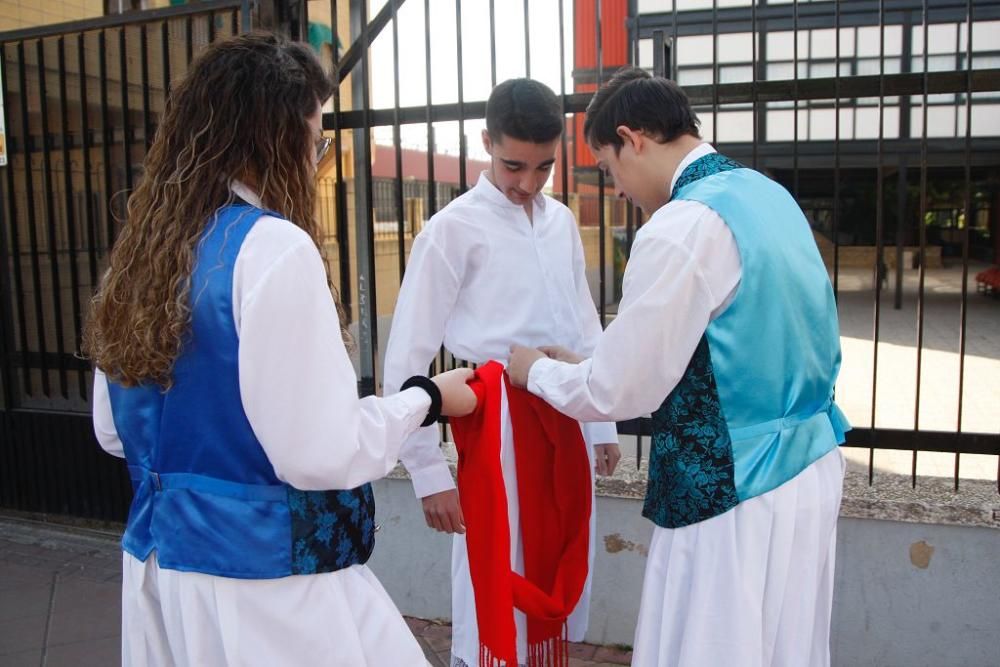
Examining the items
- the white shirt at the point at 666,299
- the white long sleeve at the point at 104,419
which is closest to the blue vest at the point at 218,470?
the white long sleeve at the point at 104,419

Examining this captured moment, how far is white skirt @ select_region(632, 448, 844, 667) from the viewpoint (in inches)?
75.3

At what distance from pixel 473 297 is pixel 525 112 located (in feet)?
1.88

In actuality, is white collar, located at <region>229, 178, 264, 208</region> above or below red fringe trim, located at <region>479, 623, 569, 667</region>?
above

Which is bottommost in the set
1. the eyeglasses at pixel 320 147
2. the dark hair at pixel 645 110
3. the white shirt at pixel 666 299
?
the white shirt at pixel 666 299

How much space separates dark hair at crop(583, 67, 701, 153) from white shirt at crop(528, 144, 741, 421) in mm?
287

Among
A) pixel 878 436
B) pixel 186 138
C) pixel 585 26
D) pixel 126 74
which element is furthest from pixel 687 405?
pixel 585 26

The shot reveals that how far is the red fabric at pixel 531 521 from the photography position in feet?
7.79

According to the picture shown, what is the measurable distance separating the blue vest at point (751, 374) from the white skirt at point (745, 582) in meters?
0.05

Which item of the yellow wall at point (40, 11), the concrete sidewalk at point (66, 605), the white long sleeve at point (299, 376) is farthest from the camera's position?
the yellow wall at point (40, 11)

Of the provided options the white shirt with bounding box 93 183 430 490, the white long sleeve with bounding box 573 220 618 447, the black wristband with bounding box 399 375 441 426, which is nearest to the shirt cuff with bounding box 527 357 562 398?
the black wristband with bounding box 399 375 441 426

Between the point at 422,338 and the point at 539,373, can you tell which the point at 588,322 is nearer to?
the point at 422,338

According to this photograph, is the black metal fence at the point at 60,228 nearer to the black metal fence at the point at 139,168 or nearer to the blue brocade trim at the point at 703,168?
the black metal fence at the point at 139,168

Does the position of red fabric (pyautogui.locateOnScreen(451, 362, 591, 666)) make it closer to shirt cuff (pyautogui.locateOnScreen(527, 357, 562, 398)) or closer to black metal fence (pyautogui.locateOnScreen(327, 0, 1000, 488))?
shirt cuff (pyautogui.locateOnScreen(527, 357, 562, 398))

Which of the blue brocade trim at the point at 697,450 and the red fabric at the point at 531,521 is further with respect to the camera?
the red fabric at the point at 531,521
